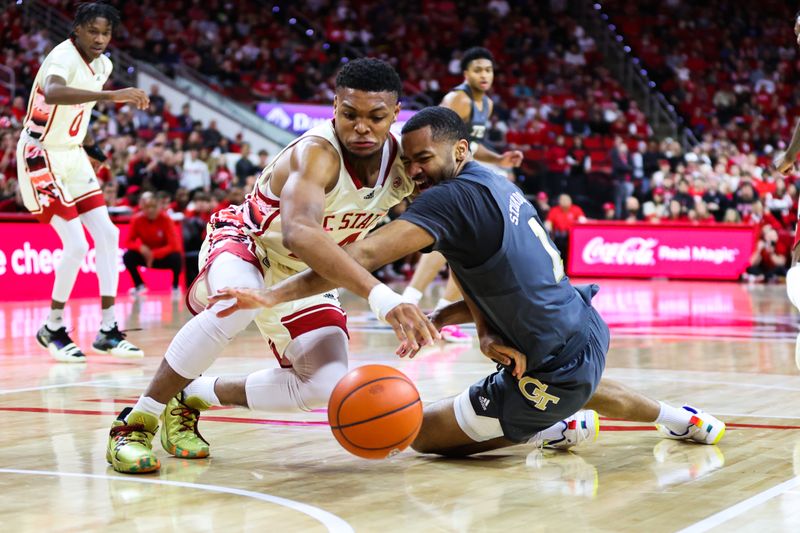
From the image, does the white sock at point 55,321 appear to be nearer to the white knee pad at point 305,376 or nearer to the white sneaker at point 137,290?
the white knee pad at point 305,376

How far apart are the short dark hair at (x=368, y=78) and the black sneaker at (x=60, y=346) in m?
4.22

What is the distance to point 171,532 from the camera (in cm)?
313

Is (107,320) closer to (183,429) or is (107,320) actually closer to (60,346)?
(60,346)

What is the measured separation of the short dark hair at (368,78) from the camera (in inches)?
162

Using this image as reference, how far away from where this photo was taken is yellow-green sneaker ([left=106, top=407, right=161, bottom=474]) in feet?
13.0

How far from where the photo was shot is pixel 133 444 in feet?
13.3

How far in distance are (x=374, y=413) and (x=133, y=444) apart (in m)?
0.95

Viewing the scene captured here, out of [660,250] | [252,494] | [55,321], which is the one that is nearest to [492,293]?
[252,494]

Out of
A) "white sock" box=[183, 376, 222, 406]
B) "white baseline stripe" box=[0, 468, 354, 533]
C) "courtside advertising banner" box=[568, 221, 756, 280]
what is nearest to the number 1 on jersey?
"white baseline stripe" box=[0, 468, 354, 533]

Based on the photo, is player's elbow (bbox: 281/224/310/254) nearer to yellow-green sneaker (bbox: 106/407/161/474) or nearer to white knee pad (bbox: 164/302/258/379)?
white knee pad (bbox: 164/302/258/379)

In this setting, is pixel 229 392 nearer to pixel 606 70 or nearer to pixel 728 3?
pixel 606 70

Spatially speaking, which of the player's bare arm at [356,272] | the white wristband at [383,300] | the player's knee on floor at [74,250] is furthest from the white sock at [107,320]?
the white wristband at [383,300]

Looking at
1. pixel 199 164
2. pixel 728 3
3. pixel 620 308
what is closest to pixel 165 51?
pixel 199 164

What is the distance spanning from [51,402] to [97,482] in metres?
2.13
